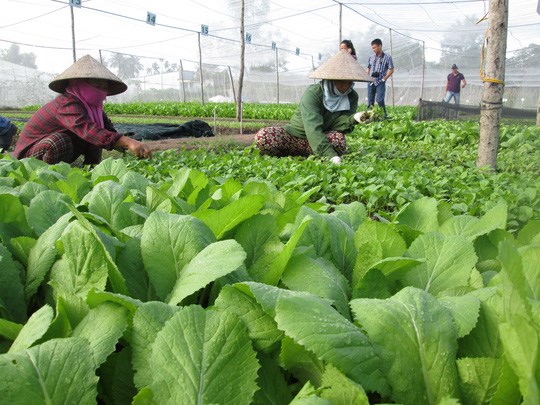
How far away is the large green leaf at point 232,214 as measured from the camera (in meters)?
1.01

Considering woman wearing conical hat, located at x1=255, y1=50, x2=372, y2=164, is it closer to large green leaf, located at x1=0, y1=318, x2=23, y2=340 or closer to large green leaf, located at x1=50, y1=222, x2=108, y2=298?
large green leaf, located at x1=50, y1=222, x2=108, y2=298

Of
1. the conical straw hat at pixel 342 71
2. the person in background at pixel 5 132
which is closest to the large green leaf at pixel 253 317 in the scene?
the conical straw hat at pixel 342 71

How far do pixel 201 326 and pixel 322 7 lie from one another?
28707 mm

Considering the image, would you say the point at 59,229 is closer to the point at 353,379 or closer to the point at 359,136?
the point at 353,379

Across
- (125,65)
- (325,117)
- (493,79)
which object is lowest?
(325,117)

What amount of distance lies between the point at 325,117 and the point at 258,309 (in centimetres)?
555

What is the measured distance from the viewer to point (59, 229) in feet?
3.15

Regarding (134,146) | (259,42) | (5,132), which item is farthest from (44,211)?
(259,42)

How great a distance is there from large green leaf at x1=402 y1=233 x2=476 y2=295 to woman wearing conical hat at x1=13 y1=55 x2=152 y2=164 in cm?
384

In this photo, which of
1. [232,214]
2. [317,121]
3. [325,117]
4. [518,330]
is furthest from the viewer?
[325,117]

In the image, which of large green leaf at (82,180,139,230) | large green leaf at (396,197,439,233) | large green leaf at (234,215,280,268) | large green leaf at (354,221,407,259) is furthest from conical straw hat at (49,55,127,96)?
large green leaf at (354,221,407,259)

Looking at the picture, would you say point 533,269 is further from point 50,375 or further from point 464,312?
point 50,375

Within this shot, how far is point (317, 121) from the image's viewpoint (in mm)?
5566

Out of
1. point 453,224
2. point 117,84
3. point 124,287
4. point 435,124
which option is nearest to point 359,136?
point 435,124
